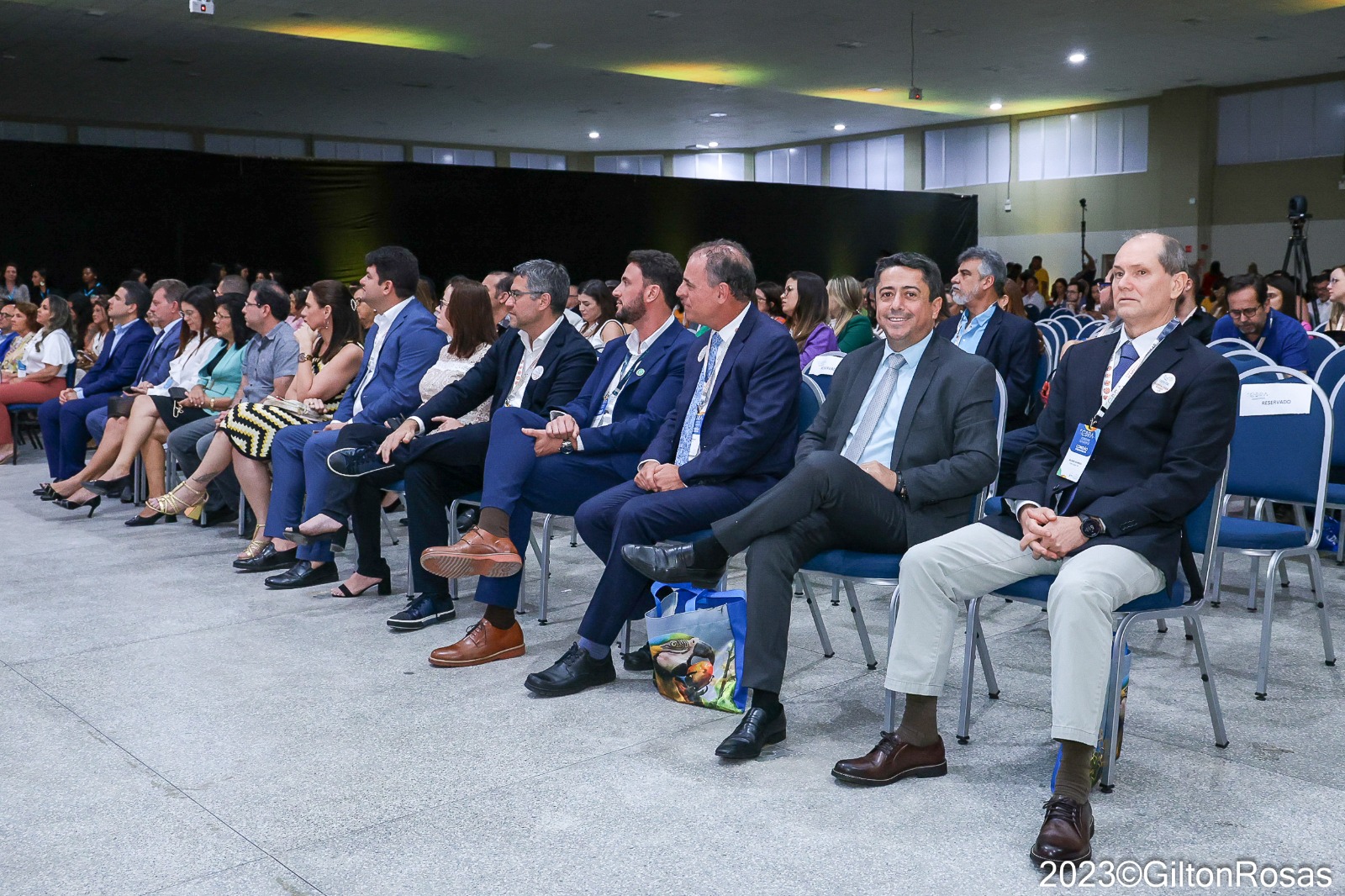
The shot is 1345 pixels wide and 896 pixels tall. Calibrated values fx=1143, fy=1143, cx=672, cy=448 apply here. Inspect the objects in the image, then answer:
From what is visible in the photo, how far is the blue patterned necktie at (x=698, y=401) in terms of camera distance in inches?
134

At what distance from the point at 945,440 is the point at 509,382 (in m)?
1.79

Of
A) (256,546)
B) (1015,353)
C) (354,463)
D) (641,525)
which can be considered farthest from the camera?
(256,546)

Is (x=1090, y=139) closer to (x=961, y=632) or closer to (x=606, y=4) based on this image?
(x=606, y=4)

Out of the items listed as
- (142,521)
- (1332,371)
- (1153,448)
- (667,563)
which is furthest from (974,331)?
(142,521)

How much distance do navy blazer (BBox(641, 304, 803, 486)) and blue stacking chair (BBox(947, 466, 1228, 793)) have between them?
74 cm

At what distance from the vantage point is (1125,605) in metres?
2.42


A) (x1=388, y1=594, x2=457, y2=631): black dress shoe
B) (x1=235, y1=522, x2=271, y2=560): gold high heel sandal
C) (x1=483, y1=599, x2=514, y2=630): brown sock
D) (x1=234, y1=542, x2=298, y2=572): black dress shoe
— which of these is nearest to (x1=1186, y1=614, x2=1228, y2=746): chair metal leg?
(x1=483, y1=599, x2=514, y2=630): brown sock

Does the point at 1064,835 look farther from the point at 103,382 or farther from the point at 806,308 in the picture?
the point at 103,382

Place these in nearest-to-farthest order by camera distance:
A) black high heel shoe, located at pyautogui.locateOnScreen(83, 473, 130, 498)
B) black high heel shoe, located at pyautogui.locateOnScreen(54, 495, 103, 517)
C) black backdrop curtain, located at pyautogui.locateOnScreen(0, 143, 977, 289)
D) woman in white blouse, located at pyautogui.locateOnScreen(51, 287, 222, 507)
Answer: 1. woman in white blouse, located at pyautogui.locateOnScreen(51, 287, 222, 507)
2. black high heel shoe, located at pyautogui.locateOnScreen(54, 495, 103, 517)
3. black high heel shoe, located at pyautogui.locateOnScreen(83, 473, 130, 498)
4. black backdrop curtain, located at pyautogui.locateOnScreen(0, 143, 977, 289)

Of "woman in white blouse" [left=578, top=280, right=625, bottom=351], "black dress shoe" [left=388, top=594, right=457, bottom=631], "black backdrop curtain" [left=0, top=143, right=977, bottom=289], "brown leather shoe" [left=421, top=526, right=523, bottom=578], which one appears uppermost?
"black backdrop curtain" [left=0, top=143, right=977, bottom=289]

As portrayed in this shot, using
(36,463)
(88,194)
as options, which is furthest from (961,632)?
(88,194)

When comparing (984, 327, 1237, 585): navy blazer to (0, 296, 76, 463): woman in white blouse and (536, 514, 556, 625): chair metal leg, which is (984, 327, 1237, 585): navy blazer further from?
(0, 296, 76, 463): woman in white blouse

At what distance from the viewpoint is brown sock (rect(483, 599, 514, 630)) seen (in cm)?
348

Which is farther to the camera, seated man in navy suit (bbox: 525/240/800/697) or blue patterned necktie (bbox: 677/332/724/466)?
blue patterned necktie (bbox: 677/332/724/466)
